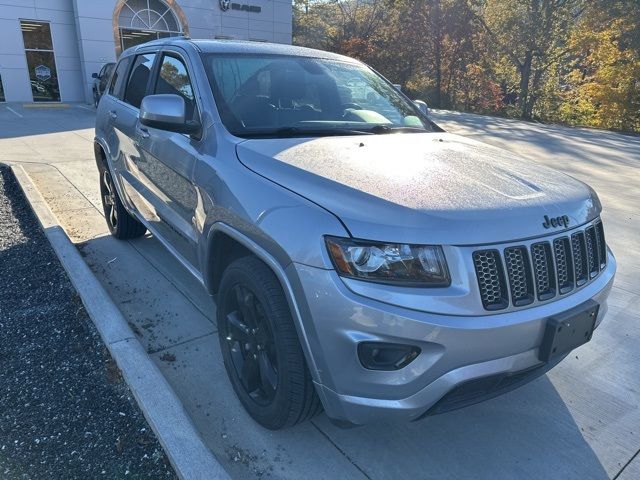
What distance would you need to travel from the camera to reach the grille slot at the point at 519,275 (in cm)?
195

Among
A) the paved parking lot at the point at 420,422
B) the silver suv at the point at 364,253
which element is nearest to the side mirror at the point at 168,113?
the silver suv at the point at 364,253

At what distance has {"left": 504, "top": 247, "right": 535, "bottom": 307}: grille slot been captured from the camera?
1.95 meters

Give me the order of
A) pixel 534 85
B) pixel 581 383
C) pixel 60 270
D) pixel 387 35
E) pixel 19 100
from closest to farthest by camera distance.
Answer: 1. pixel 581 383
2. pixel 60 270
3. pixel 19 100
4. pixel 534 85
5. pixel 387 35

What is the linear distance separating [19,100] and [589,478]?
23055 millimetres

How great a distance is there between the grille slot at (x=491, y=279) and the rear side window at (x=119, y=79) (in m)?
3.84

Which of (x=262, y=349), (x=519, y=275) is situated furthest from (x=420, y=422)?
(x=519, y=275)

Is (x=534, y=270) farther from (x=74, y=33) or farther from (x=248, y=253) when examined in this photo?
(x=74, y=33)

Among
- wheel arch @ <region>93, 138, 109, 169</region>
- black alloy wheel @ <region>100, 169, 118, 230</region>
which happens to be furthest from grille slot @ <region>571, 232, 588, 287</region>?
wheel arch @ <region>93, 138, 109, 169</region>

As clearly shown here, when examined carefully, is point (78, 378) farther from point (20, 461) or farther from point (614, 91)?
point (614, 91)

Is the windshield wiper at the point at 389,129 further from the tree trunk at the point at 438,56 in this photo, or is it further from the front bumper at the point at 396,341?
the tree trunk at the point at 438,56

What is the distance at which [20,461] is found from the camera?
2.26 meters

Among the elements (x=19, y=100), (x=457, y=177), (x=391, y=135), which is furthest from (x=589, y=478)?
(x=19, y=100)

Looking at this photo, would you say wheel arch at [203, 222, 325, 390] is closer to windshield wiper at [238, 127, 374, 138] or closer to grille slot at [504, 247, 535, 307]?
windshield wiper at [238, 127, 374, 138]

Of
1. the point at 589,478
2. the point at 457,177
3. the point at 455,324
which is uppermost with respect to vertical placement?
the point at 457,177
